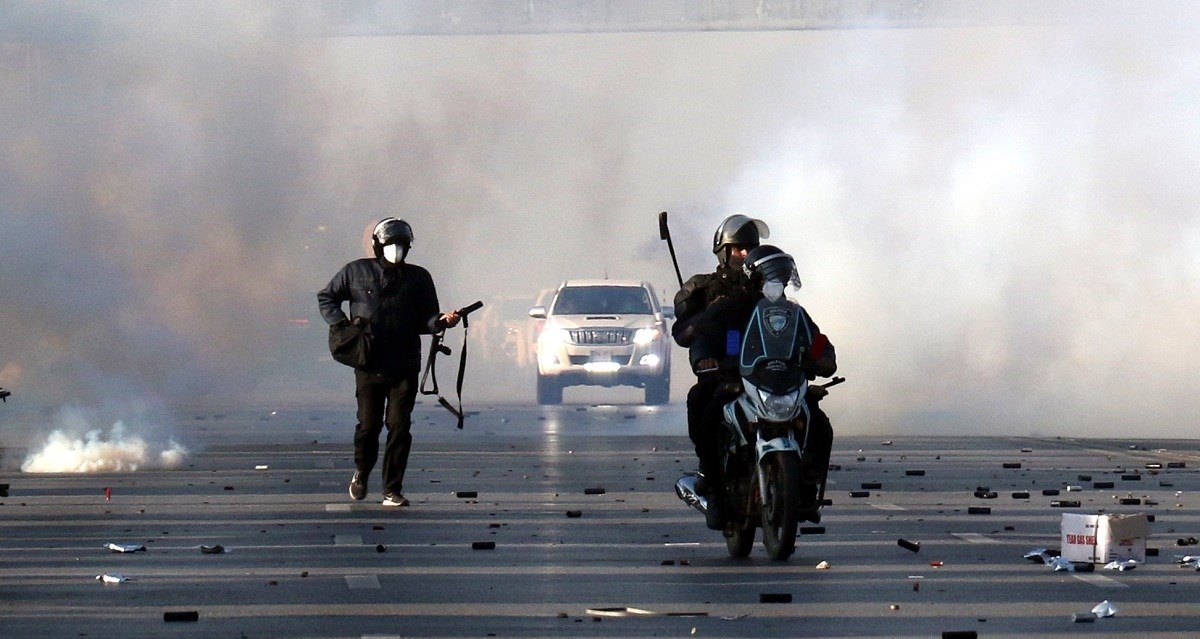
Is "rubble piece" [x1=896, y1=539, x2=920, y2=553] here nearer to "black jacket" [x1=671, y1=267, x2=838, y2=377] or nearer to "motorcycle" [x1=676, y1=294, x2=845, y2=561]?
"motorcycle" [x1=676, y1=294, x2=845, y2=561]

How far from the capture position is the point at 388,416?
16141 mm

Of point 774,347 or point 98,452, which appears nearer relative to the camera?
point 774,347

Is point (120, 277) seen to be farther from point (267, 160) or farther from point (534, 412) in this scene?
point (267, 160)

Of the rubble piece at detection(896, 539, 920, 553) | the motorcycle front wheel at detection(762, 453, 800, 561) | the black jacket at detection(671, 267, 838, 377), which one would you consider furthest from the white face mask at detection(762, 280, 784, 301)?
the rubble piece at detection(896, 539, 920, 553)

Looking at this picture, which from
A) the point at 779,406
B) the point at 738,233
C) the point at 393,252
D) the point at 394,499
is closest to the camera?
the point at 779,406

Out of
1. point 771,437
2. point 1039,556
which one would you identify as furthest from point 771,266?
point 1039,556

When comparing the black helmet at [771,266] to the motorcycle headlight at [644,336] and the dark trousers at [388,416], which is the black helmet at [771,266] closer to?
the dark trousers at [388,416]

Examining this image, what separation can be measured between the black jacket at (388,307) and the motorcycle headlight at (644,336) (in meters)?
17.5

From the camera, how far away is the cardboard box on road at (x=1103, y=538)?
11867mm

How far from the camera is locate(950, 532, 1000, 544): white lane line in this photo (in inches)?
520

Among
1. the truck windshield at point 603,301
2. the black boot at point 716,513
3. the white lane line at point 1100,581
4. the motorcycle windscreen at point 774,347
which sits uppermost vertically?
the truck windshield at point 603,301

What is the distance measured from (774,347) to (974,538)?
6.78 ft

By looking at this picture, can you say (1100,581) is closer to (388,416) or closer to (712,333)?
(712,333)

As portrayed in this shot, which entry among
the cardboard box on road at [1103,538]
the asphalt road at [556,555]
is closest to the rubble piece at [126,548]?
the asphalt road at [556,555]
